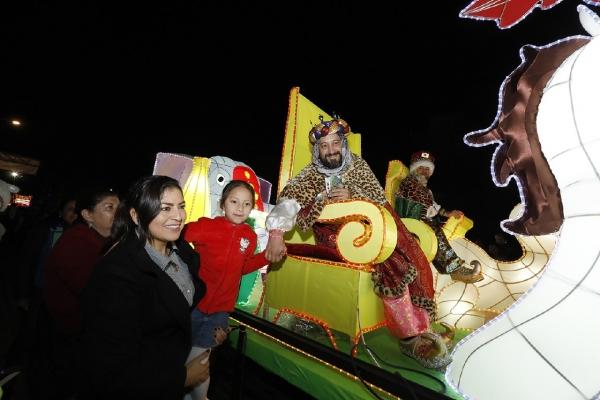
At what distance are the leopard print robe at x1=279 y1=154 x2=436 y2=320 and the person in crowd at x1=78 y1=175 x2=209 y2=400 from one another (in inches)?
47.7

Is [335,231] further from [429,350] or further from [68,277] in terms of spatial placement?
[68,277]

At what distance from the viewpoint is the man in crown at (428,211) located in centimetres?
312

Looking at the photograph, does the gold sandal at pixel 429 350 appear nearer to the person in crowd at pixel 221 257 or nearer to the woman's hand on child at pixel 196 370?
the person in crowd at pixel 221 257

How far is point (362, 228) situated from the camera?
2.13 m

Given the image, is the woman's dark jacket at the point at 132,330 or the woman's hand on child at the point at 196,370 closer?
the woman's dark jacket at the point at 132,330

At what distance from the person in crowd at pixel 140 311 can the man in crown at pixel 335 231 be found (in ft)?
3.16

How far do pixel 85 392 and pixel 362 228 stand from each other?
1628mm

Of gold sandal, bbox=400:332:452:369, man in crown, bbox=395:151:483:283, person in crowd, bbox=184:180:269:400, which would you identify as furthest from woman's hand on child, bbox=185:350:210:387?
man in crown, bbox=395:151:483:283

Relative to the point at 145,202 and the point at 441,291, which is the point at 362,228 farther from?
the point at 441,291

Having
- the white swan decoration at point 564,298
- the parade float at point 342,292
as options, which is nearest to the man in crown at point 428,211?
the parade float at point 342,292

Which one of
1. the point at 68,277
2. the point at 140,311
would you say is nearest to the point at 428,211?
the point at 140,311

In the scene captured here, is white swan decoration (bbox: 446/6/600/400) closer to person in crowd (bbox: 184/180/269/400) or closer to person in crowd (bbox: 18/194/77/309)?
person in crowd (bbox: 184/180/269/400)

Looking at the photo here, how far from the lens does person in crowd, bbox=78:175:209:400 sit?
3.58 feet

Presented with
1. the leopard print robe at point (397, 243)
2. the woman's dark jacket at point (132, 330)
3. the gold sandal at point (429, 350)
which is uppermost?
the leopard print robe at point (397, 243)
